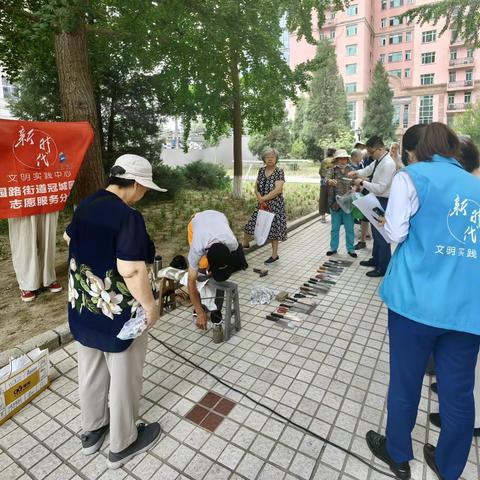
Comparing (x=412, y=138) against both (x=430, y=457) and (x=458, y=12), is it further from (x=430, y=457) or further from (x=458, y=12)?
(x=458, y=12)

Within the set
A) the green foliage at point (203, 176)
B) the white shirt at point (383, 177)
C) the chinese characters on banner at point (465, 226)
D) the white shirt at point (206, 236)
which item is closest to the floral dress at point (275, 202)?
the white shirt at point (383, 177)

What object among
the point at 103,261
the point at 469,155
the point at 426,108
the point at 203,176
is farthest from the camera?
the point at 426,108

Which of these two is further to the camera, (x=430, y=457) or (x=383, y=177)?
(x=383, y=177)

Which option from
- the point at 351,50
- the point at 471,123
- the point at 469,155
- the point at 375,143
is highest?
the point at 351,50

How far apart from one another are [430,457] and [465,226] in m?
1.39

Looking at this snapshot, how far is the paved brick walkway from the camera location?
1.98m

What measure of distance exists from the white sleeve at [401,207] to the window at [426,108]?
144ft

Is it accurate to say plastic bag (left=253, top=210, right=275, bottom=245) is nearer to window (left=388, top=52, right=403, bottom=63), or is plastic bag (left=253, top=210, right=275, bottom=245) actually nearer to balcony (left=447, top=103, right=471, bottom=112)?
balcony (left=447, top=103, right=471, bottom=112)

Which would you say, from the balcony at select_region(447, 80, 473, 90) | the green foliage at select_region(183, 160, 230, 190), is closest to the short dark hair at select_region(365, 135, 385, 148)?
→ the green foliage at select_region(183, 160, 230, 190)

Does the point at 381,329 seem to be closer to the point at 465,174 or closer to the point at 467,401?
the point at 467,401

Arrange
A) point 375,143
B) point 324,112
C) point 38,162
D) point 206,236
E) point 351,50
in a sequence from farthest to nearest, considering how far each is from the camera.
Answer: point 351,50
point 324,112
point 375,143
point 38,162
point 206,236

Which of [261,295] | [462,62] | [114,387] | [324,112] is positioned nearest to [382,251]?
[261,295]

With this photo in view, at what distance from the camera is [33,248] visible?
388cm

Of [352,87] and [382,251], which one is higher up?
[352,87]
